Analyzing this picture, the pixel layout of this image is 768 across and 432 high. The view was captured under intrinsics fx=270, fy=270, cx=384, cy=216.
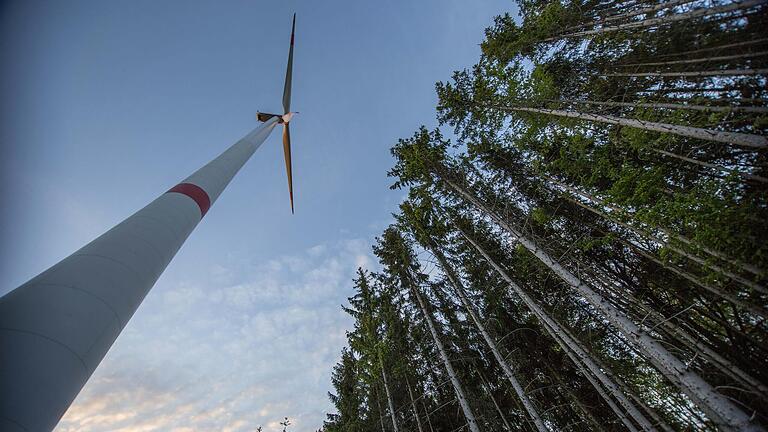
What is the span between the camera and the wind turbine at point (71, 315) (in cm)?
159

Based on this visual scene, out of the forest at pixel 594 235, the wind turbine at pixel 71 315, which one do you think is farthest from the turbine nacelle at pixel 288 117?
the wind turbine at pixel 71 315

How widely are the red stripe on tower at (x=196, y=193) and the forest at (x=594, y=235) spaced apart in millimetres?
7698

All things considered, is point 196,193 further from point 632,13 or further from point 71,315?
point 632,13

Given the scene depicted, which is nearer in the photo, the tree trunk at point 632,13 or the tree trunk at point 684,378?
the tree trunk at point 684,378

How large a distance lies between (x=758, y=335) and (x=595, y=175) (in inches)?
234

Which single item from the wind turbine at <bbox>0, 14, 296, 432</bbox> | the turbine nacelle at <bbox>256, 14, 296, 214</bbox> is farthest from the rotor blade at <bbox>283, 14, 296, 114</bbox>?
the wind turbine at <bbox>0, 14, 296, 432</bbox>

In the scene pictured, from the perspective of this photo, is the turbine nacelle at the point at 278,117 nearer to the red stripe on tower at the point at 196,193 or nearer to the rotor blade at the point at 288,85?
the rotor blade at the point at 288,85

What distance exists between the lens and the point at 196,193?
4.62 meters

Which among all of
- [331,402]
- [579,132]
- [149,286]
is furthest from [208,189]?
[331,402]

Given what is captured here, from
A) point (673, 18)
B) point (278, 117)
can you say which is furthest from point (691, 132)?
point (278, 117)

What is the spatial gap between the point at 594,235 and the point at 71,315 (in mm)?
14118

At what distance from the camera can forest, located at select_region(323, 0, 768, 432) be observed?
19.3 ft

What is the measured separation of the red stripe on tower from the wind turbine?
0.93 metres

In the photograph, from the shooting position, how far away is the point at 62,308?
1982mm
